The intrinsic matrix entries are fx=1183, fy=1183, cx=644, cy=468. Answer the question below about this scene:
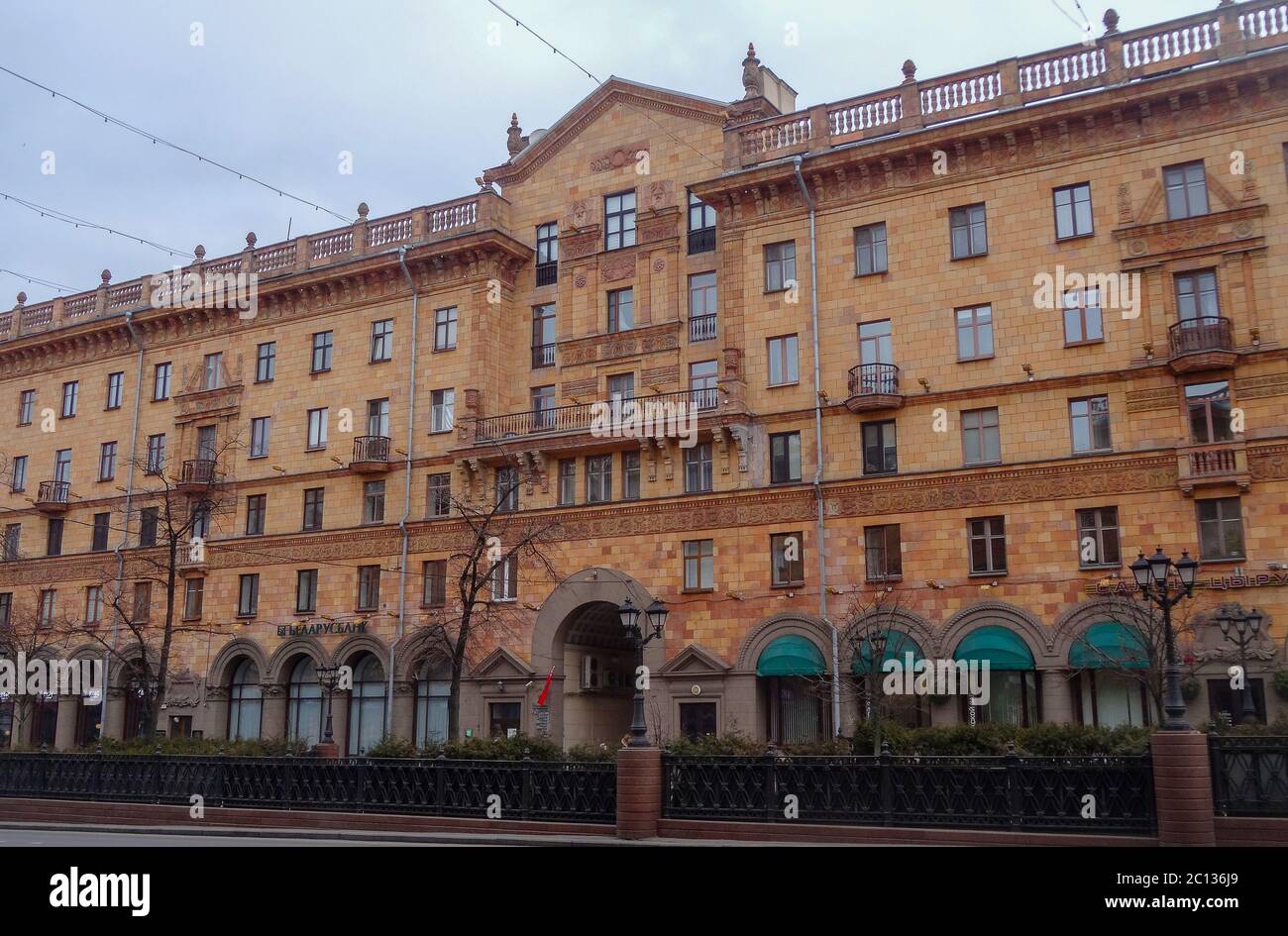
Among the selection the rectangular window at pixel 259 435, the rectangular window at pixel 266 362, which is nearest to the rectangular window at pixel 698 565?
the rectangular window at pixel 259 435

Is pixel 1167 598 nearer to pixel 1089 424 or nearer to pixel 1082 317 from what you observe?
pixel 1089 424

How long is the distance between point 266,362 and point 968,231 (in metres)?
27.7

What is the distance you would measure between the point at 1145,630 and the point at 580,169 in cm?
2448

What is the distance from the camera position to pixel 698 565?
36250mm

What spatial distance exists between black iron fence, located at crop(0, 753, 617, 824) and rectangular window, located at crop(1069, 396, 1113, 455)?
16.9m

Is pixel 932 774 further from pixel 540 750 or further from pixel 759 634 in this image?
pixel 759 634

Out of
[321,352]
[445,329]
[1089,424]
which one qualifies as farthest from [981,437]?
[321,352]

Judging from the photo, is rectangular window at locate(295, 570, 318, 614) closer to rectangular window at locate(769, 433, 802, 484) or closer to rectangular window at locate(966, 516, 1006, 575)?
rectangular window at locate(769, 433, 802, 484)

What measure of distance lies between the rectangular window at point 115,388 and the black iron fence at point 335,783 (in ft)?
77.8

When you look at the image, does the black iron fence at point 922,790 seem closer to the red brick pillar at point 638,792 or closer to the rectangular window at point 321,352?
the red brick pillar at point 638,792

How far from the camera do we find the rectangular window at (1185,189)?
103 feet

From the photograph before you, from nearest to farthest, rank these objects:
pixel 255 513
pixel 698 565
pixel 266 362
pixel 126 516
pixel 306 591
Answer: pixel 698 565, pixel 306 591, pixel 255 513, pixel 266 362, pixel 126 516

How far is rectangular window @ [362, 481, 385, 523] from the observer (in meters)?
42.9
